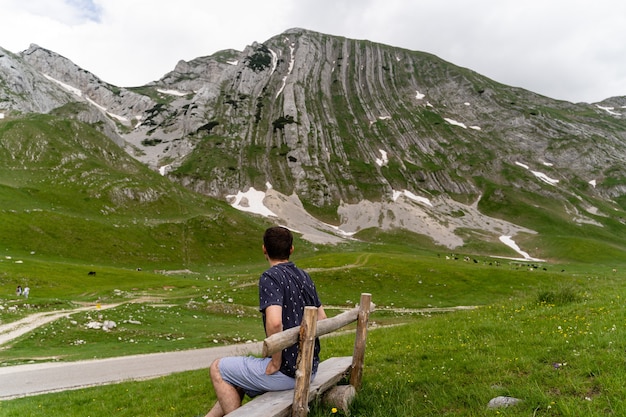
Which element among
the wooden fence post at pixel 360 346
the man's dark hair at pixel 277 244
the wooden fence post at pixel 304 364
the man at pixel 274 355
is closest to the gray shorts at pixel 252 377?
the man at pixel 274 355

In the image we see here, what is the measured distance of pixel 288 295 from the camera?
7625 millimetres

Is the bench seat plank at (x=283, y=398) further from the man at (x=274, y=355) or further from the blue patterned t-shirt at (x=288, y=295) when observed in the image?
the blue patterned t-shirt at (x=288, y=295)

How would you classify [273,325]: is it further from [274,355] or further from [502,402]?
[502,402]

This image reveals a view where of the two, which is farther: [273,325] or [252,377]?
[252,377]

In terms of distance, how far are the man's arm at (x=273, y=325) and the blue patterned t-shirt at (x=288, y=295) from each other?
0.10 metres

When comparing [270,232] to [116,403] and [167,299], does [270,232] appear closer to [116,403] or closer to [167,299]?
[116,403]

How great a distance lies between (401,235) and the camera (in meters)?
172

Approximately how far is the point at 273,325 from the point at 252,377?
1271mm

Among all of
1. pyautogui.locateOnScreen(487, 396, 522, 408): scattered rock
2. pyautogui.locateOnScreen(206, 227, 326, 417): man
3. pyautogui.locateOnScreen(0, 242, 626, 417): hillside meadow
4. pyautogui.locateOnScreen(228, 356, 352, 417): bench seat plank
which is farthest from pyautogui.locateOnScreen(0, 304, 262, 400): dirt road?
pyautogui.locateOnScreen(487, 396, 522, 408): scattered rock

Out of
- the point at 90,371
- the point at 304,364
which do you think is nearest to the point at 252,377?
the point at 304,364

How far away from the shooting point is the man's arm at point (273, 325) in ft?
23.0

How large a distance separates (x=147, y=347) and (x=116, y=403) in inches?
679

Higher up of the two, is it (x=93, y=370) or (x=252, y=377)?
(x=252, y=377)

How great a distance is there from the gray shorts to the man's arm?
18cm
